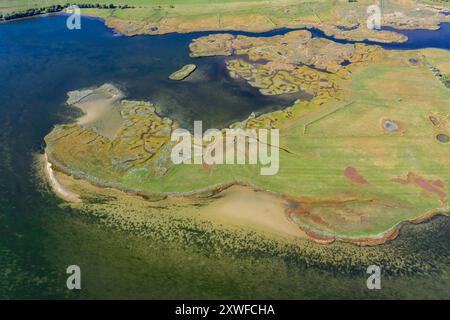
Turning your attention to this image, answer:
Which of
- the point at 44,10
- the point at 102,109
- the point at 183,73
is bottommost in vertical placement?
the point at 102,109

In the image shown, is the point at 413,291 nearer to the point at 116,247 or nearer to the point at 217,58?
the point at 116,247

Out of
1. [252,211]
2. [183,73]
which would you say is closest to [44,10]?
[183,73]

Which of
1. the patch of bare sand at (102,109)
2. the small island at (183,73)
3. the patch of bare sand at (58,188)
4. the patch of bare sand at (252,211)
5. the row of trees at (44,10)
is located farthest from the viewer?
the row of trees at (44,10)

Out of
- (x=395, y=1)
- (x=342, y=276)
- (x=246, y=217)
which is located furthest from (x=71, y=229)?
(x=395, y=1)

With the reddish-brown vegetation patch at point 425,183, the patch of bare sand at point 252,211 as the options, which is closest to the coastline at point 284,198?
the patch of bare sand at point 252,211

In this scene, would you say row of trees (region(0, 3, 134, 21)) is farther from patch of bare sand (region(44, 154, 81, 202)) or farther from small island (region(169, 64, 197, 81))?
patch of bare sand (region(44, 154, 81, 202))

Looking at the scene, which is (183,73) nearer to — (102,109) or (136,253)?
(102,109)

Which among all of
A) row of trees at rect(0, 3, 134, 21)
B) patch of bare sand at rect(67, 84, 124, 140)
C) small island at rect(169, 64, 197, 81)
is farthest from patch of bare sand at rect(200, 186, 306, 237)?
row of trees at rect(0, 3, 134, 21)

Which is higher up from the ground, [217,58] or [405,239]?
[217,58]

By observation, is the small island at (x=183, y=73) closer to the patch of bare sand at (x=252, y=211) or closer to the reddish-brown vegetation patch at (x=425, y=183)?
the patch of bare sand at (x=252, y=211)
